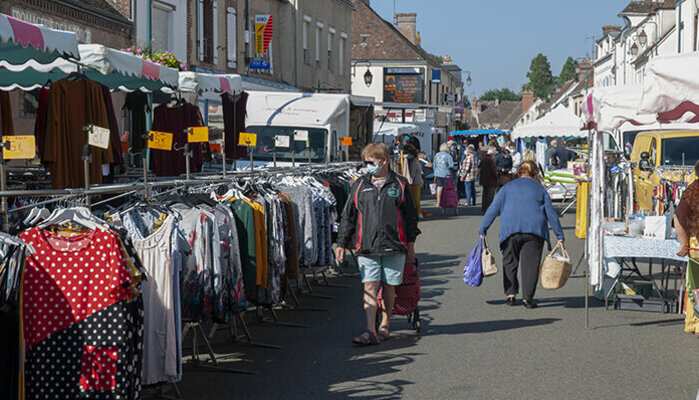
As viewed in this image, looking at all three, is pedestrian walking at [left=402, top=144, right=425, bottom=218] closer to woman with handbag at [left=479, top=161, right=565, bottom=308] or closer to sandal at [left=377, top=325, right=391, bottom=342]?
woman with handbag at [left=479, top=161, right=565, bottom=308]

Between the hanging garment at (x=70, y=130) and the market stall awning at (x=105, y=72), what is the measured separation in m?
0.29

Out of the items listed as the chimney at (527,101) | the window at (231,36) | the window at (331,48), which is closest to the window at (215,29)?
the window at (231,36)

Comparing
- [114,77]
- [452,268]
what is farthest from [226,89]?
[452,268]

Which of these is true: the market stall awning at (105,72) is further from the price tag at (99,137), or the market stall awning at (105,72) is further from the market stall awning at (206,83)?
the price tag at (99,137)

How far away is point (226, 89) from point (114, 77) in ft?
5.37

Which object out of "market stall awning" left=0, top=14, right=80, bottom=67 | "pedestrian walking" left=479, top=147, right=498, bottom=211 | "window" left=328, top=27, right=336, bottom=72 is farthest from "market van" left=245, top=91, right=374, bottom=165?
"window" left=328, top=27, right=336, bottom=72

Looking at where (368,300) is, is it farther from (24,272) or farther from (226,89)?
(226,89)

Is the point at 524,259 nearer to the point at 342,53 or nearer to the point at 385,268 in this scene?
the point at 385,268

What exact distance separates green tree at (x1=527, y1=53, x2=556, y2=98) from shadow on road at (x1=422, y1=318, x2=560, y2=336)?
136472 mm

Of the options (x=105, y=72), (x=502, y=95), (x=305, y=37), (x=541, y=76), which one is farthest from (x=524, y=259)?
(x=502, y=95)

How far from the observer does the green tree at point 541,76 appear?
143 metres

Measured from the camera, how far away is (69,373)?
519 cm

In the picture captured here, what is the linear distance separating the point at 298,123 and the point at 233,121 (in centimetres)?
430

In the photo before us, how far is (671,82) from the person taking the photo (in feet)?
24.8
